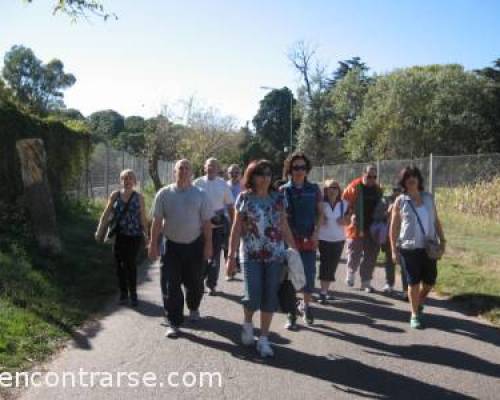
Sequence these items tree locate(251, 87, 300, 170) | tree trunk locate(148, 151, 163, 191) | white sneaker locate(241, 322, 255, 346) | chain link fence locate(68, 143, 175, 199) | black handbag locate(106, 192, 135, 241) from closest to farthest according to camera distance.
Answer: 1. white sneaker locate(241, 322, 255, 346)
2. black handbag locate(106, 192, 135, 241)
3. chain link fence locate(68, 143, 175, 199)
4. tree trunk locate(148, 151, 163, 191)
5. tree locate(251, 87, 300, 170)

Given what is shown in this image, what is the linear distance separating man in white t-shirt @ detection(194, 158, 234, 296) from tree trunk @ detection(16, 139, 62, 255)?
103 inches

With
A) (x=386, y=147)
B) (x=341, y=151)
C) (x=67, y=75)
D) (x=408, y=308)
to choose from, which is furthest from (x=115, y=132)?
(x=408, y=308)

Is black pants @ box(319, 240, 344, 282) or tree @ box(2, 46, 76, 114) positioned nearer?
black pants @ box(319, 240, 344, 282)

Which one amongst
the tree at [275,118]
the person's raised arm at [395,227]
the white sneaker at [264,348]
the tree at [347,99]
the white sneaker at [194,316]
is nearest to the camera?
the white sneaker at [264,348]

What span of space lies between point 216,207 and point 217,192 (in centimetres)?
22

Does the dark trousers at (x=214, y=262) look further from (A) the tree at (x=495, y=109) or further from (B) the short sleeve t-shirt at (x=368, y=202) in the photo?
(A) the tree at (x=495, y=109)

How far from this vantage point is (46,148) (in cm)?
1405

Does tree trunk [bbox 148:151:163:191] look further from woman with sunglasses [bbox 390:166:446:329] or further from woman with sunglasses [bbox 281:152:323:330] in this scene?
woman with sunglasses [bbox 390:166:446:329]

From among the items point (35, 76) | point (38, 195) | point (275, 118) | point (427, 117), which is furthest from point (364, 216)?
point (275, 118)

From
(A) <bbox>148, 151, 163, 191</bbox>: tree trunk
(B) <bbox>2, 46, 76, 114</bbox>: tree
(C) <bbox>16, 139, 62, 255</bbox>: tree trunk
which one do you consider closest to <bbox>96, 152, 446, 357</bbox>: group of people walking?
(C) <bbox>16, 139, 62, 255</bbox>: tree trunk

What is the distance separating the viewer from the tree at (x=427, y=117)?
44.4m

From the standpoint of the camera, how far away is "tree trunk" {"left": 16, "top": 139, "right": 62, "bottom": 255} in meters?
9.74

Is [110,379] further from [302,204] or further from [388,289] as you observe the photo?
[388,289]

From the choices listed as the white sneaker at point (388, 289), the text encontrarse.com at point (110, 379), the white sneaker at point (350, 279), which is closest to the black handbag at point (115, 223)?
the text encontrarse.com at point (110, 379)
